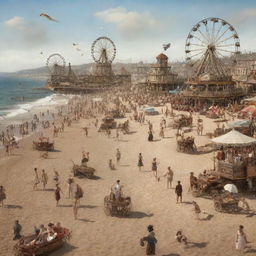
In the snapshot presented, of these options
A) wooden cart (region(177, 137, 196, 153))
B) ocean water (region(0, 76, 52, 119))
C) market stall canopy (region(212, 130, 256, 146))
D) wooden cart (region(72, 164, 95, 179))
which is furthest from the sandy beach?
ocean water (region(0, 76, 52, 119))

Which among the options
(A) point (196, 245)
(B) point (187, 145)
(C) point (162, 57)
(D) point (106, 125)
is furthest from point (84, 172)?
(C) point (162, 57)

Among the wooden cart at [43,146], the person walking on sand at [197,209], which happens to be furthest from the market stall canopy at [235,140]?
the wooden cart at [43,146]

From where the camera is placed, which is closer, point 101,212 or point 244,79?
point 101,212

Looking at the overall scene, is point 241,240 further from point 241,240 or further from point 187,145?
point 187,145

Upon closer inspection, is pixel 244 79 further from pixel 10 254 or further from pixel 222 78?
pixel 10 254

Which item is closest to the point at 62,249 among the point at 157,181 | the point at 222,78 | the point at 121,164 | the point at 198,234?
the point at 198,234

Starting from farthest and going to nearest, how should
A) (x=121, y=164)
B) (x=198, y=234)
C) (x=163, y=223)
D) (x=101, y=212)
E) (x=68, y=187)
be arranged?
1. (x=121, y=164)
2. (x=68, y=187)
3. (x=101, y=212)
4. (x=163, y=223)
5. (x=198, y=234)

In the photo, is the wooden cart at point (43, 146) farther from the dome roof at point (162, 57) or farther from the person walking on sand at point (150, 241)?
the dome roof at point (162, 57)

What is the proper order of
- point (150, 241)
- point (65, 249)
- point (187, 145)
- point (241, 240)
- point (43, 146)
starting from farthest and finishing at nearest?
point (43, 146)
point (187, 145)
point (65, 249)
point (241, 240)
point (150, 241)

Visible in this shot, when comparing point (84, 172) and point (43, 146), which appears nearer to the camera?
point (84, 172)
